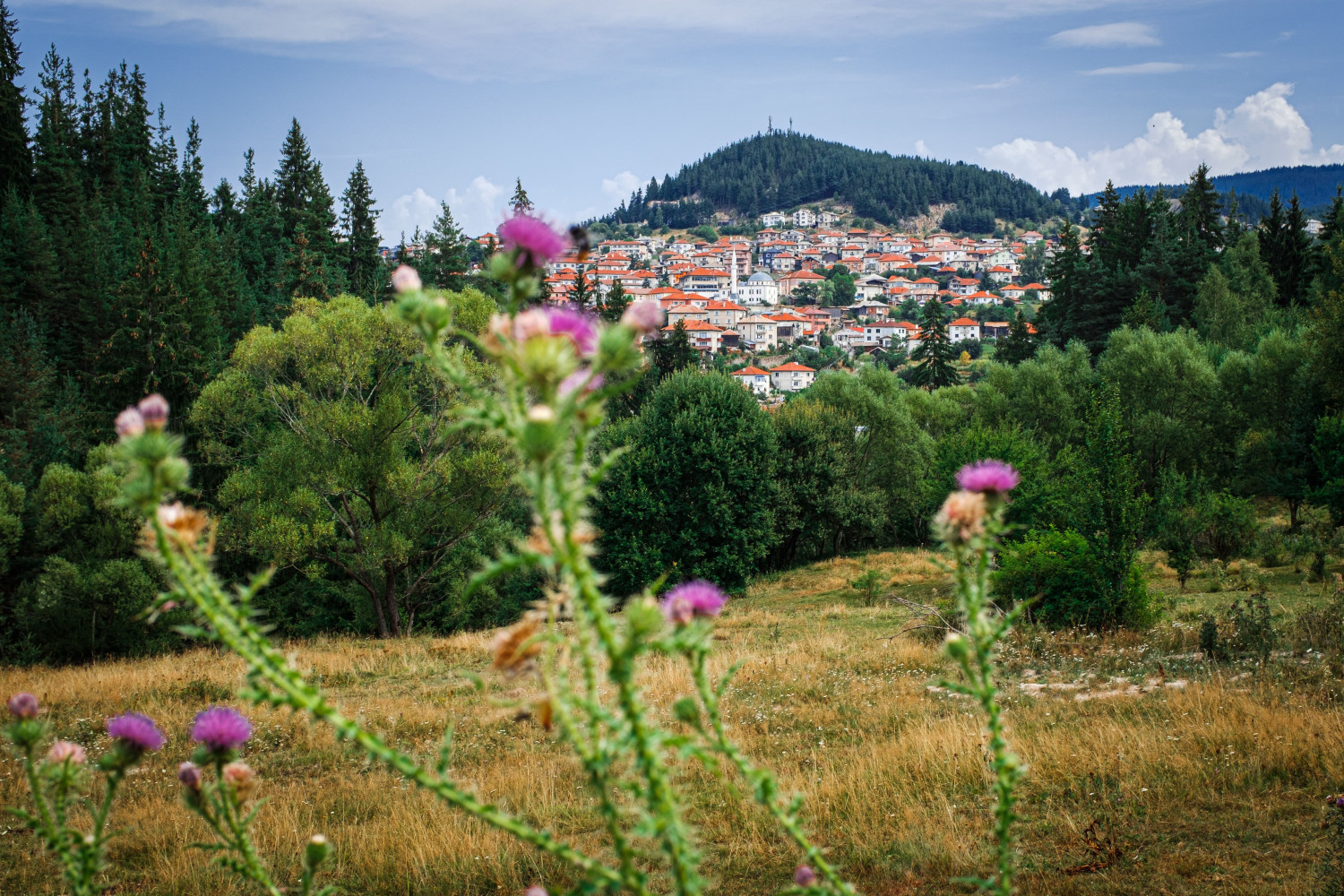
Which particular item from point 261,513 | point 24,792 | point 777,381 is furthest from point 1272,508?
point 777,381

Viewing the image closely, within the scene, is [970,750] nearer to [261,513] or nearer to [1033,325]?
[261,513]

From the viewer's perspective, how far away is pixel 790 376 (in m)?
105

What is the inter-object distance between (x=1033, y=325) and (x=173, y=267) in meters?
50.2

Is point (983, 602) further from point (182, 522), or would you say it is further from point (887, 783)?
point (887, 783)

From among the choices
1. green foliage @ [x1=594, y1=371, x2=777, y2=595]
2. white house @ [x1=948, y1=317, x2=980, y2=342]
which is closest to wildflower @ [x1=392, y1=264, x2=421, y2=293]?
green foliage @ [x1=594, y1=371, x2=777, y2=595]

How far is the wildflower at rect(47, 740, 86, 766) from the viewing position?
1.68 meters

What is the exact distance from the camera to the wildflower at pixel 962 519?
161cm

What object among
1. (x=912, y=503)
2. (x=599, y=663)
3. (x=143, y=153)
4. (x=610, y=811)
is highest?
(x=143, y=153)

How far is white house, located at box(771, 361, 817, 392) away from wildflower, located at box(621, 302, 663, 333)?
102 m

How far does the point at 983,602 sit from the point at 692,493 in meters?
26.9

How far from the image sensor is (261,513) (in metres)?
18.3

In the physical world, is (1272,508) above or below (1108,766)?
below

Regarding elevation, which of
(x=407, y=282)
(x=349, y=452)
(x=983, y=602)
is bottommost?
(x=349, y=452)

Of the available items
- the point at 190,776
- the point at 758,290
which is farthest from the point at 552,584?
the point at 758,290
